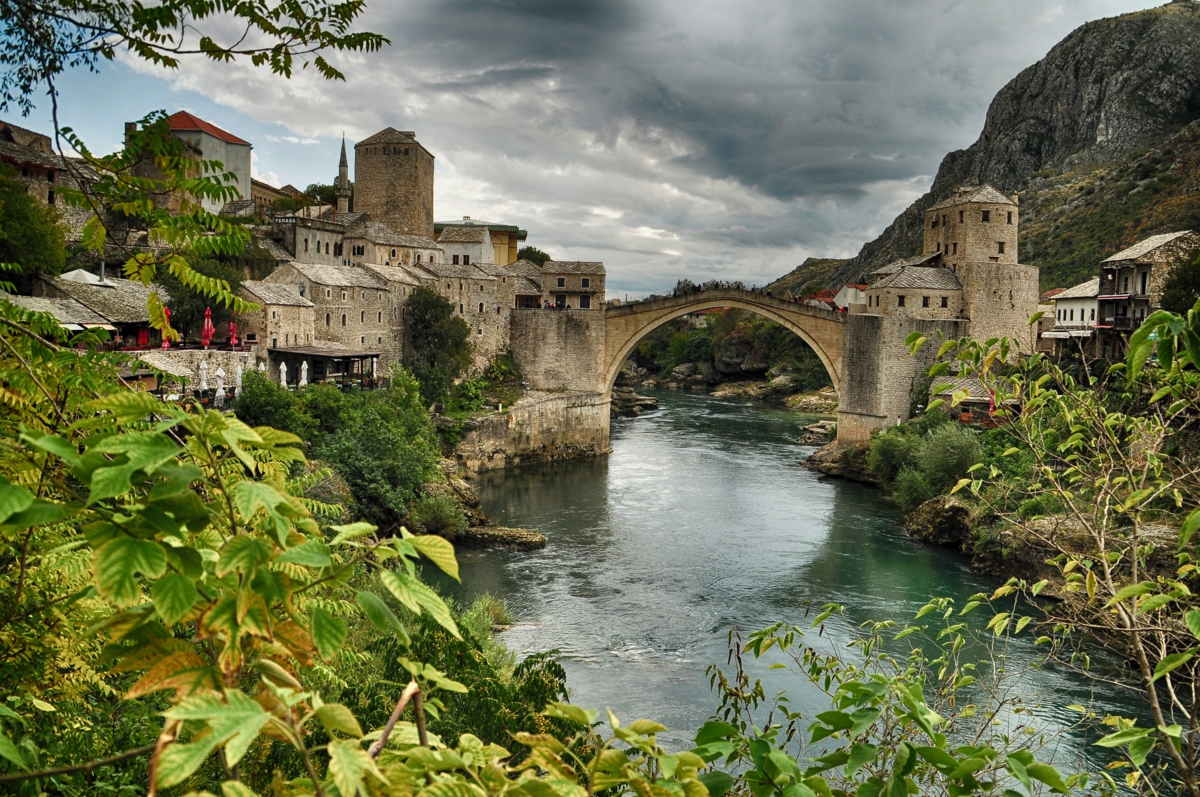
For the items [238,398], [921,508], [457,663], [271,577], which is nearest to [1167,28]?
[921,508]

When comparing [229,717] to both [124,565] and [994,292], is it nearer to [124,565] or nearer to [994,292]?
[124,565]

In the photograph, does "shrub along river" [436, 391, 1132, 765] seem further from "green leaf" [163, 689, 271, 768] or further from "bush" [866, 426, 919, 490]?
"green leaf" [163, 689, 271, 768]

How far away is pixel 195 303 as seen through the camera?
23828 mm

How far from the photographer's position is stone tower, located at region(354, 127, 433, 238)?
140 ft

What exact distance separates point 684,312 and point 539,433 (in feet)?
26.7

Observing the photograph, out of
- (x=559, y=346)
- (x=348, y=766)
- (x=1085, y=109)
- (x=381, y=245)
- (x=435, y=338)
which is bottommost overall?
(x=348, y=766)

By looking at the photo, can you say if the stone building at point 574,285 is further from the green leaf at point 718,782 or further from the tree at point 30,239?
the green leaf at point 718,782

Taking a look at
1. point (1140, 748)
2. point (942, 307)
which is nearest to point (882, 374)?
point (942, 307)

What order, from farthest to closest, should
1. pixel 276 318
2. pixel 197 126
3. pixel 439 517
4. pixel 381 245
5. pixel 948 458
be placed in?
1. pixel 197 126
2. pixel 381 245
3. pixel 276 318
4. pixel 948 458
5. pixel 439 517

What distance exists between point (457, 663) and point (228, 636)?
22.1 feet

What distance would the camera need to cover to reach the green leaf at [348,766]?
1.20m

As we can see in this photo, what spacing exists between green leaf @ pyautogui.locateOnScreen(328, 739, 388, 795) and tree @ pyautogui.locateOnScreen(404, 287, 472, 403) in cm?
2927

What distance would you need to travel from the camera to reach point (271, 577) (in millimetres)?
1416

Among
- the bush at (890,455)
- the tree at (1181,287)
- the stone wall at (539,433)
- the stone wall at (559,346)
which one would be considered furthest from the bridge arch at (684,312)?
the tree at (1181,287)
